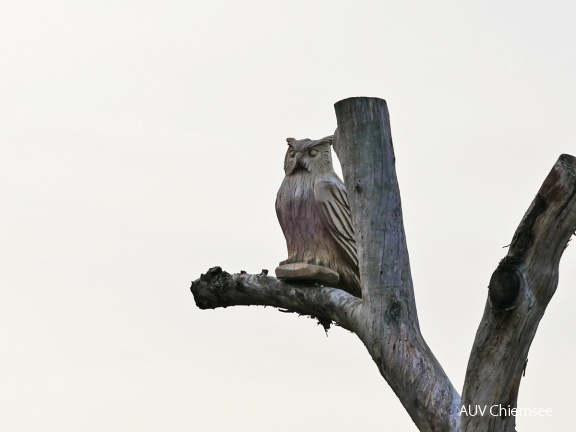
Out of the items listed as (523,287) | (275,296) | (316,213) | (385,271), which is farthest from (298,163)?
(523,287)

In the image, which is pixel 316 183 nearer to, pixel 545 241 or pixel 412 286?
pixel 412 286

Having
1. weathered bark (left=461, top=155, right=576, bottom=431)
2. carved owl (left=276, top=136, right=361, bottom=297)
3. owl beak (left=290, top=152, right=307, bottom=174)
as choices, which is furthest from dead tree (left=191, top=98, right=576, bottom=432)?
owl beak (left=290, top=152, right=307, bottom=174)

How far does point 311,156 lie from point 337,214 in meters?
0.42

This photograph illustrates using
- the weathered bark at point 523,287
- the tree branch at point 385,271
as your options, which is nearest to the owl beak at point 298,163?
the tree branch at point 385,271

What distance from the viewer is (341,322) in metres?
5.53

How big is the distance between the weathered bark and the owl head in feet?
7.13

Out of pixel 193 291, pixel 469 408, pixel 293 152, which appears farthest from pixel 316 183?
pixel 469 408

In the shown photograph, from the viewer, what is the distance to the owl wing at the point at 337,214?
6117 millimetres

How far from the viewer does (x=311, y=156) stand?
639 cm

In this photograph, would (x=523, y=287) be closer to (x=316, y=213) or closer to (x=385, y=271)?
(x=385, y=271)

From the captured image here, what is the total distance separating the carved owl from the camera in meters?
6.11

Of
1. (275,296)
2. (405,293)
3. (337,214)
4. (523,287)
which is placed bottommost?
(523,287)

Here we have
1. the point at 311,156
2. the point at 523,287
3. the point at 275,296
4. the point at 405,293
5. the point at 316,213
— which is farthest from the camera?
the point at 311,156

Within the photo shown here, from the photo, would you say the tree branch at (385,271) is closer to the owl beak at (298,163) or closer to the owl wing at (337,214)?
the owl wing at (337,214)
